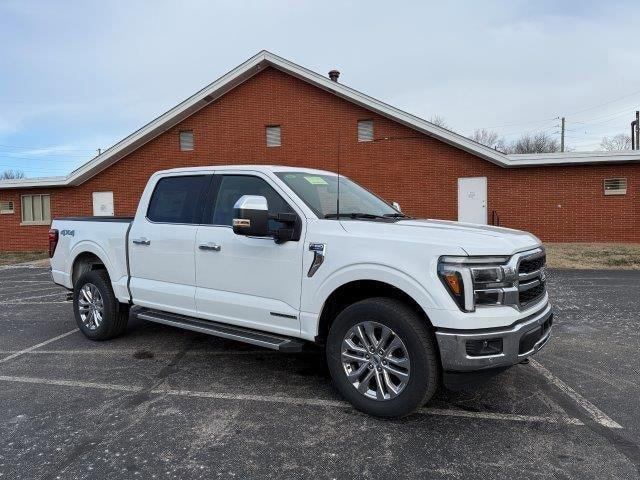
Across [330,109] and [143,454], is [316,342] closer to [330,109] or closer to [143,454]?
[143,454]

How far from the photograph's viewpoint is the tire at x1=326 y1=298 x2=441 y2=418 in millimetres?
3514

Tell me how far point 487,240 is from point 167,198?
3.34 metres

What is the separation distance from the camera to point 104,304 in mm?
5848

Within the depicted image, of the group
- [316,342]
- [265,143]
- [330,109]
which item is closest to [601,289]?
[316,342]

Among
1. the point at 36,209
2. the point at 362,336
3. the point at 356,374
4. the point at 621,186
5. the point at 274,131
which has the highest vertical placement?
the point at 274,131

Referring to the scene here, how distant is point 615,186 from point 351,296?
15.7m

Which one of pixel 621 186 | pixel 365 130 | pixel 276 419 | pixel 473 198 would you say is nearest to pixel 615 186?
pixel 621 186

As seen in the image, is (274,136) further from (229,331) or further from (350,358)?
(350,358)

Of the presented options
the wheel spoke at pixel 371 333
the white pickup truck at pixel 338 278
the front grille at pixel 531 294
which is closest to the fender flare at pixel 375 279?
the white pickup truck at pixel 338 278

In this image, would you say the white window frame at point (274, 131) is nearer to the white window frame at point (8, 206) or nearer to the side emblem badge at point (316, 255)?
the white window frame at point (8, 206)

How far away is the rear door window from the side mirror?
1.07 meters

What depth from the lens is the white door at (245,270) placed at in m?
4.20

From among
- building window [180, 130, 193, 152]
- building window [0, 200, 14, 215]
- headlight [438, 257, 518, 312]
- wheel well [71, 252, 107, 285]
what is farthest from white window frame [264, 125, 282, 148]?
headlight [438, 257, 518, 312]

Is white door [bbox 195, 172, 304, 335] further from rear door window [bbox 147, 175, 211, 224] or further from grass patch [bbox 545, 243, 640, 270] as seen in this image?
grass patch [bbox 545, 243, 640, 270]
